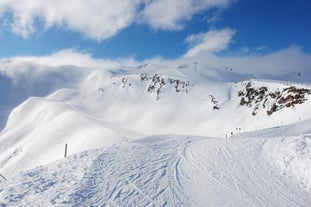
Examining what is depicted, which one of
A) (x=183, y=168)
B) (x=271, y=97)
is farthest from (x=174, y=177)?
(x=271, y=97)

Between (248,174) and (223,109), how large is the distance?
147 ft

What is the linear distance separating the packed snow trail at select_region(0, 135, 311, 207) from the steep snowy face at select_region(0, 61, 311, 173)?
20.2 metres

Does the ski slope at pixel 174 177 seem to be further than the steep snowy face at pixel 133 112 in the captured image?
No

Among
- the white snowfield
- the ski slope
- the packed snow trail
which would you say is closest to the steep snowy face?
the white snowfield

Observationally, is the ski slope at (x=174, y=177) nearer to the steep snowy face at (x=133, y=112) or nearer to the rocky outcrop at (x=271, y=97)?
the steep snowy face at (x=133, y=112)

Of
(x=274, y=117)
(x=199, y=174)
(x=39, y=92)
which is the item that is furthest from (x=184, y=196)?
(x=39, y=92)

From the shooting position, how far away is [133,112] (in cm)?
7106

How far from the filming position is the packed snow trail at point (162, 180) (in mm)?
10352

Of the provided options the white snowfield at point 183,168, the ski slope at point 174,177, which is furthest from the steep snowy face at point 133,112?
the ski slope at point 174,177

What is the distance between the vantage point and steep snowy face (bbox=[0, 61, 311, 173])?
4356cm

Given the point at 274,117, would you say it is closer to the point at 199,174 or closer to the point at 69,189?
the point at 199,174

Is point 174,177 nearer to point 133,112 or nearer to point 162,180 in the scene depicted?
point 162,180

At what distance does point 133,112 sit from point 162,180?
5899cm

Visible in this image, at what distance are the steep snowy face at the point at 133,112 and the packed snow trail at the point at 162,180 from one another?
796 inches
